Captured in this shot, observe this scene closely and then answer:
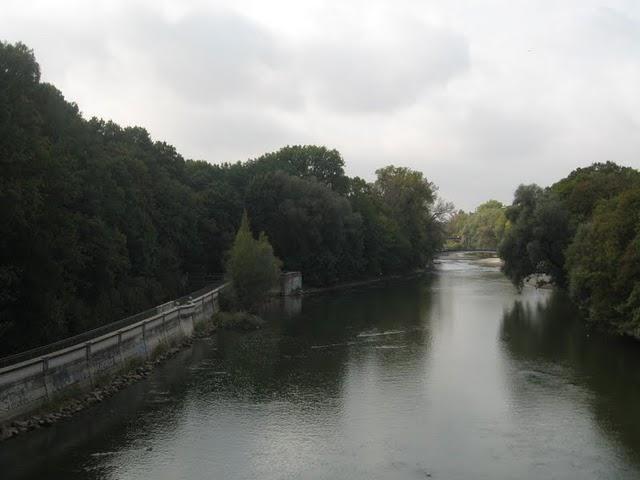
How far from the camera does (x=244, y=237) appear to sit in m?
50.3

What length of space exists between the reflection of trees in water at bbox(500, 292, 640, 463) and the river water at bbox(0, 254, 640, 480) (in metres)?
0.10

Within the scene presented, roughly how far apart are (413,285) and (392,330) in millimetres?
35767

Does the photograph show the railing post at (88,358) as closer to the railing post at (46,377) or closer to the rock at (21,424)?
the railing post at (46,377)

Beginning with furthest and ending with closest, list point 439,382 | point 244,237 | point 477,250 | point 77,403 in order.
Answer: point 477,250
point 244,237
point 439,382
point 77,403

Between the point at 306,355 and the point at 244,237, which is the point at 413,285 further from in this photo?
the point at 306,355

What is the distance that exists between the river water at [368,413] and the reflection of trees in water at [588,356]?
104 millimetres

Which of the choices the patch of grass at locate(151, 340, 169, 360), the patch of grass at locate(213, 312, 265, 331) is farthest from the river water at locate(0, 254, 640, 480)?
the patch of grass at locate(213, 312, 265, 331)

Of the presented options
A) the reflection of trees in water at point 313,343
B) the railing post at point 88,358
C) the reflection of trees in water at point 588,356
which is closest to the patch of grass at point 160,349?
the reflection of trees in water at point 313,343

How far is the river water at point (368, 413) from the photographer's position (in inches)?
779

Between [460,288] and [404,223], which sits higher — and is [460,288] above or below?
below

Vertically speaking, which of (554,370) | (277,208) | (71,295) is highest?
Answer: (277,208)

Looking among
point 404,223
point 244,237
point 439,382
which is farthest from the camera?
point 404,223

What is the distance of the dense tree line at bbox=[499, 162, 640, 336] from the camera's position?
3575cm

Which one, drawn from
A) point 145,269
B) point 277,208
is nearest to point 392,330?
point 145,269
